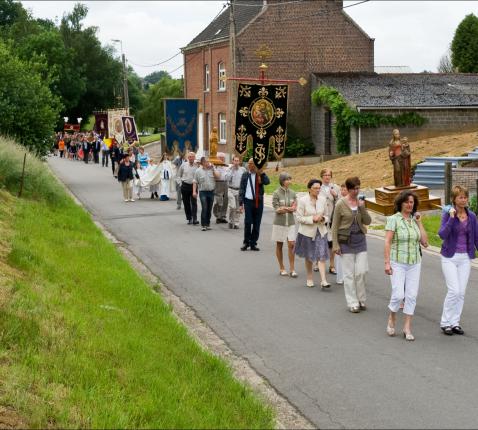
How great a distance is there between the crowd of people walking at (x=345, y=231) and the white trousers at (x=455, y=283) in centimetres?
1

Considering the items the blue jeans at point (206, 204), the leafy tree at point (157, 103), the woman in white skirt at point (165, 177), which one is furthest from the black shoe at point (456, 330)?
the leafy tree at point (157, 103)

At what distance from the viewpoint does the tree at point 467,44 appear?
55906 mm

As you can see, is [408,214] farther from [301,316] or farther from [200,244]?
[200,244]

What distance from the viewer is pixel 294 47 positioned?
4506 centimetres

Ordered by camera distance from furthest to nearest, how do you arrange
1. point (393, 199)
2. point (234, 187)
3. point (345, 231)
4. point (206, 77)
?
point (206, 77)
point (393, 199)
point (234, 187)
point (345, 231)

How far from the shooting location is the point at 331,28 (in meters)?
45.8

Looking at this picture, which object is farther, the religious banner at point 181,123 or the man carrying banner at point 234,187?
the religious banner at point 181,123

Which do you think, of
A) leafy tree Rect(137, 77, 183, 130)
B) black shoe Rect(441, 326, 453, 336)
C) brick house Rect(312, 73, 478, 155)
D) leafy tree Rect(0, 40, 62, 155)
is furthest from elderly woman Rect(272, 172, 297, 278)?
leafy tree Rect(137, 77, 183, 130)

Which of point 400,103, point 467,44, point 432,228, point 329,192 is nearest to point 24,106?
point 432,228

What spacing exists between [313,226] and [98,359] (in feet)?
17.7

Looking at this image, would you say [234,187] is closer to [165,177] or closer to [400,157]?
[400,157]

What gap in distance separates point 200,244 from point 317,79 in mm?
28998

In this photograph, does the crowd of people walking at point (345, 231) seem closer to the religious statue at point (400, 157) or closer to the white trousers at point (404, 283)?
the white trousers at point (404, 283)

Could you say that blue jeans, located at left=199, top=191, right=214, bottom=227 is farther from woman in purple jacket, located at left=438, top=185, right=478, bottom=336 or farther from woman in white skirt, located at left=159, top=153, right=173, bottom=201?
woman in purple jacket, located at left=438, top=185, right=478, bottom=336
